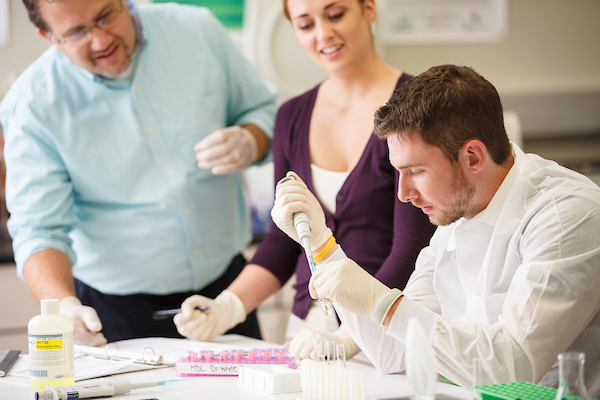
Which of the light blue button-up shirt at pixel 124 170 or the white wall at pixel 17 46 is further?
the white wall at pixel 17 46

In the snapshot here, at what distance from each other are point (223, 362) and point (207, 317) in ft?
1.01

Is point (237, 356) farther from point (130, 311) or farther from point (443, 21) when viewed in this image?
point (443, 21)

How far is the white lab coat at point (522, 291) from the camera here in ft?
3.41

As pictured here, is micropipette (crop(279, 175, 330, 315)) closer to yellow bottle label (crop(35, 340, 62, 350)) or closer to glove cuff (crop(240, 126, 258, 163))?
yellow bottle label (crop(35, 340, 62, 350))

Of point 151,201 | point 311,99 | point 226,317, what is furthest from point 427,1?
point 226,317

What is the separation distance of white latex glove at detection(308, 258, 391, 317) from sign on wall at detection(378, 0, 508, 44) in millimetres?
2507

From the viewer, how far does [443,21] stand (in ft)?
11.2

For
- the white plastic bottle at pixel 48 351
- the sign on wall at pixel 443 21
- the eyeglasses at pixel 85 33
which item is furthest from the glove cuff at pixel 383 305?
the sign on wall at pixel 443 21

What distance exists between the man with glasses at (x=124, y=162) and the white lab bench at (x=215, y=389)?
0.49 metres

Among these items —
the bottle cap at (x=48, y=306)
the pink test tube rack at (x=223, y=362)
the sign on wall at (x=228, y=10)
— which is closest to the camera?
the bottle cap at (x=48, y=306)

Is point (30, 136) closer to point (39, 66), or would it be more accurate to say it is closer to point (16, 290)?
point (39, 66)

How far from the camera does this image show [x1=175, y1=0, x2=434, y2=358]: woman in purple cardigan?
5.08 ft

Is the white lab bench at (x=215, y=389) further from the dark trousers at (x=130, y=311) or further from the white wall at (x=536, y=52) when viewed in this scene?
the white wall at (x=536, y=52)

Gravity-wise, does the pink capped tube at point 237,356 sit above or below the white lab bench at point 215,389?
above
